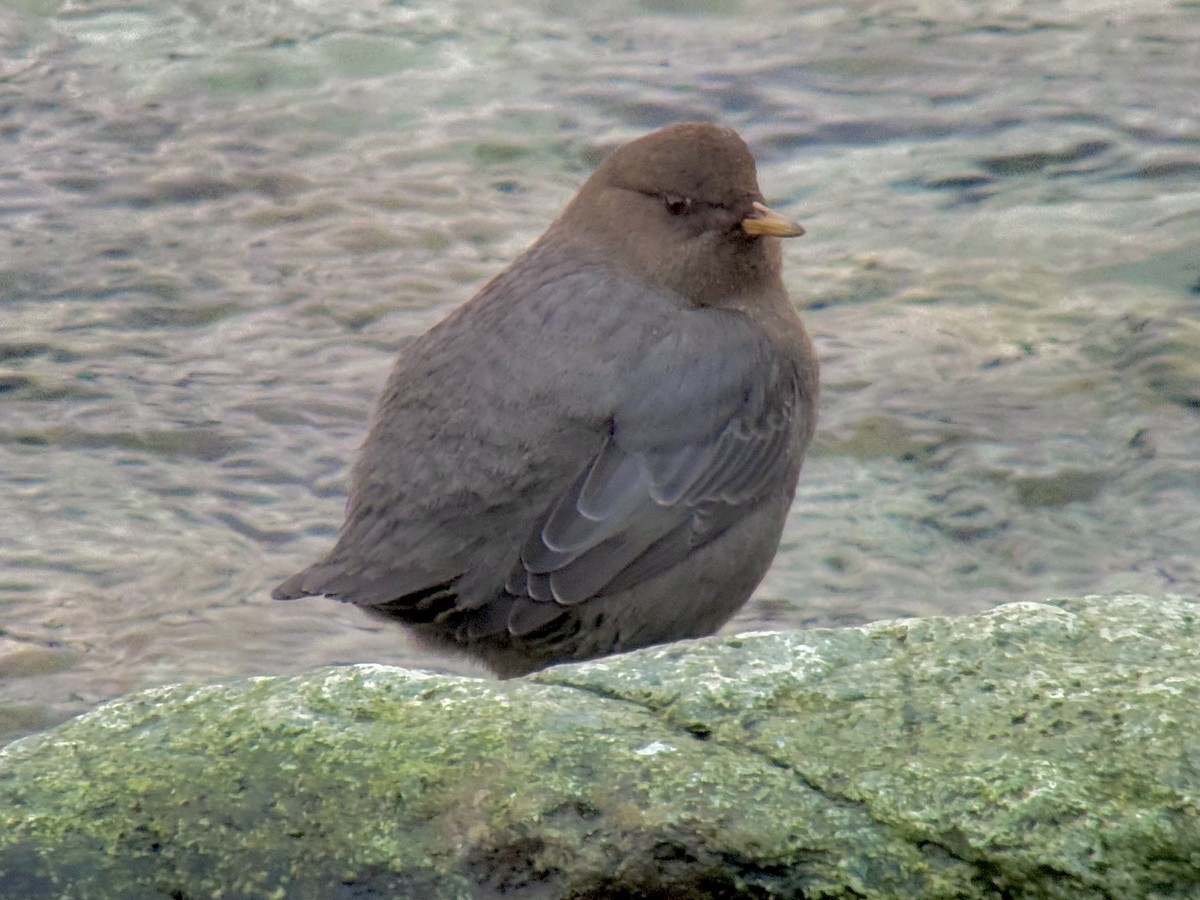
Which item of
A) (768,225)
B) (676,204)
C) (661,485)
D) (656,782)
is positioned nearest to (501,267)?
(676,204)

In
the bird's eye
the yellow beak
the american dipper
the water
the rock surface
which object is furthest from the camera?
the water

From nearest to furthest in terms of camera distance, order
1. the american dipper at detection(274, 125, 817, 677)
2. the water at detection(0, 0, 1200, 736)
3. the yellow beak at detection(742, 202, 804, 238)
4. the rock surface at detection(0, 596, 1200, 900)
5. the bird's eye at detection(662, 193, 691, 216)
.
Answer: the rock surface at detection(0, 596, 1200, 900)
the american dipper at detection(274, 125, 817, 677)
the yellow beak at detection(742, 202, 804, 238)
the bird's eye at detection(662, 193, 691, 216)
the water at detection(0, 0, 1200, 736)

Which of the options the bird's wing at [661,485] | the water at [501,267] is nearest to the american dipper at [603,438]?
the bird's wing at [661,485]

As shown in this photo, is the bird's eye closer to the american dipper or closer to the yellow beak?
the american dipper

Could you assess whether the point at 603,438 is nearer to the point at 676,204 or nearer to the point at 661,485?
the point at 661,485

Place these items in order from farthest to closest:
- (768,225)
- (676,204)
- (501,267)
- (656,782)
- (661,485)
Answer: (501,267) → (676,204) → (768,225) → (661,485) → (656,782)

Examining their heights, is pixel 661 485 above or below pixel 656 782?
below

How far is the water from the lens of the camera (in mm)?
5082

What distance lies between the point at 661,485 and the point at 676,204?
2.54 ft

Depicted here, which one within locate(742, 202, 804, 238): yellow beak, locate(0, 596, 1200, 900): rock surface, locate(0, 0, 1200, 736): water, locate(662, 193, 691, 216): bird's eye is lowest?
locate(0, 0, 1200, 736): water

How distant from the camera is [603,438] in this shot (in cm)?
419

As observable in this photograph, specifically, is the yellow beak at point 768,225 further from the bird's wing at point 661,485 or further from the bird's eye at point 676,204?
the bird's wing at point 661,485

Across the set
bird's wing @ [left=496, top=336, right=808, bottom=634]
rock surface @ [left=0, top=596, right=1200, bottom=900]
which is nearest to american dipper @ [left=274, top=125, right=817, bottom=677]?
bird's wing @ [left=496, top=336, right=808, bottom=634]

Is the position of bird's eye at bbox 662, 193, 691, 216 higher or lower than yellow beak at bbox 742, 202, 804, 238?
higher
